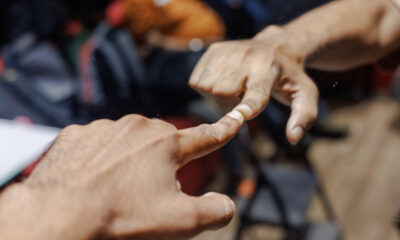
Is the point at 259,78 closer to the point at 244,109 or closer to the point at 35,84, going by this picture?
the point at 244,109

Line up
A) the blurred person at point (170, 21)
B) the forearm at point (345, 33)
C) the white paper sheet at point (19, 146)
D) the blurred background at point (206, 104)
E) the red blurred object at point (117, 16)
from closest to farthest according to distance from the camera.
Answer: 1. the forearm at point (345, 33)
2. the white paper sheet at point (19, 146)
3. the blurred background at point (206, 104)
4. the red blurred object at point (117, 16)
5. the blurred person at point (170, 21)

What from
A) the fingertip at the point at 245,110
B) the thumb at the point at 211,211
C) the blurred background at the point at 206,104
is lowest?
the blurred background at the point at 206,104

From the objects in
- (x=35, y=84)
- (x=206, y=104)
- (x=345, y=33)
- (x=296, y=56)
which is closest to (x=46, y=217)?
(x=296, y=56)

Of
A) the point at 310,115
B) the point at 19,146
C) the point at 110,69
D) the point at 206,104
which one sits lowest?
the point at 110,69

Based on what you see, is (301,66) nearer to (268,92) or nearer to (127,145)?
(268,92)

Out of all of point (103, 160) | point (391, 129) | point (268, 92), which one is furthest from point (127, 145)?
point (391, 129)

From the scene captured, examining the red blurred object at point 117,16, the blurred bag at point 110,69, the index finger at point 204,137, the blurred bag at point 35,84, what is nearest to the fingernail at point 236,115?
the index finger at point 204,137

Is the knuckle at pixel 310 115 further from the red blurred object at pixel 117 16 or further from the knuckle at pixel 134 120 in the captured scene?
the red blurred object at pixel 117 16
